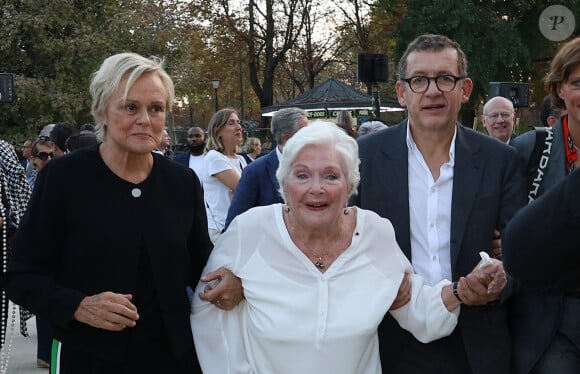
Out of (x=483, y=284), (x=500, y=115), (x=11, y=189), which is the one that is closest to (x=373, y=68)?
(x=500, y=115)

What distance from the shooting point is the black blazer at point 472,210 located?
10.6ft

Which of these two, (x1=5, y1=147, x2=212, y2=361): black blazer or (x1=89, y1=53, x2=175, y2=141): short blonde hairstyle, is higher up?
(x1=89, y1=53, x2=175, y2=141): short blonde hairstyle

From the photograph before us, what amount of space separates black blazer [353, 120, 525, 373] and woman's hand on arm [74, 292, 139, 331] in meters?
1.07

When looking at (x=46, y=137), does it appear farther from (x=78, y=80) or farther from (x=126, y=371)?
(x=78, y=80)

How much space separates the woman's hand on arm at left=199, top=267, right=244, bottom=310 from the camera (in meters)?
3.14

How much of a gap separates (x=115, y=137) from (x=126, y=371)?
91 centimetres

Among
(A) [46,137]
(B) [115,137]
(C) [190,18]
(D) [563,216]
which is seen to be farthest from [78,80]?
(D) [563,216]

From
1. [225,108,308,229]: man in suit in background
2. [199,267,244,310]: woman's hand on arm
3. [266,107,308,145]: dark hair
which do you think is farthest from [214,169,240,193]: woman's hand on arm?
[199,267,244,310]: woman's hand on arm

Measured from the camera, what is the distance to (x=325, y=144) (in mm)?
3127

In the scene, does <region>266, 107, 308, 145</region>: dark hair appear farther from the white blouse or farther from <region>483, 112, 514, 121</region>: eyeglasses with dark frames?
the white blouse

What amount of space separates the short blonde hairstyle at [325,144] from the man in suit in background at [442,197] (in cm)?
30

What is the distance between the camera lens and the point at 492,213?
3.29 m

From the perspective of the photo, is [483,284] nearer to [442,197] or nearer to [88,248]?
[442,197]

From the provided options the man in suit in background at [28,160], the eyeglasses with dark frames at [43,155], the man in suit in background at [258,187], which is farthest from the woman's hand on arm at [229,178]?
the man in suit in background at [28,160]
